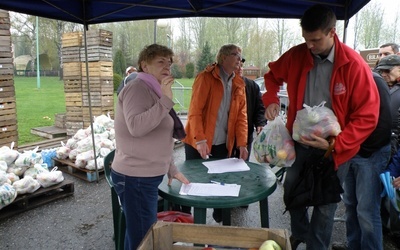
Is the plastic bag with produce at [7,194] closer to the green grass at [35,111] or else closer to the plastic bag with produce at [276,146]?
the plastic bag with produce at [276,146]

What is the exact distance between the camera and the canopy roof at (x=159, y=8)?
9.65 feet

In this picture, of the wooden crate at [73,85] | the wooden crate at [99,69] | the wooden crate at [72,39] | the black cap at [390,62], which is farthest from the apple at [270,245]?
the wooden crate at [72,39]

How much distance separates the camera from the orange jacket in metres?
2.80

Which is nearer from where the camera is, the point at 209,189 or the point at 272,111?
the point at 209,189

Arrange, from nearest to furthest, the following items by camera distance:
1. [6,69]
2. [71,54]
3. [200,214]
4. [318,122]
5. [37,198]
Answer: [318,122] < [200,214] < [37,198] < [6,69] < [71,54]

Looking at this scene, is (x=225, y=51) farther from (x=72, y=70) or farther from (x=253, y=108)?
(x=72, y=70)

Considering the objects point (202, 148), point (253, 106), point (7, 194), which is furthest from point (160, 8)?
point (7, 194)

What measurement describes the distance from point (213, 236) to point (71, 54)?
7.03 meters

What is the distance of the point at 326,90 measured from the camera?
196 cm

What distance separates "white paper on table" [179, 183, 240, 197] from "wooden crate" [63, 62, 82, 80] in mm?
6064

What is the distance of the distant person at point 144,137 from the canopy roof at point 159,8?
61.5 inches

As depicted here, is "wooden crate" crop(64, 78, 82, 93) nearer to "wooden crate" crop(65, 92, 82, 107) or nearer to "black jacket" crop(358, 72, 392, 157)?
"wooden crate" crop(65, 92, 82, 107)

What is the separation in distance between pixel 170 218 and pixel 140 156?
69 cm

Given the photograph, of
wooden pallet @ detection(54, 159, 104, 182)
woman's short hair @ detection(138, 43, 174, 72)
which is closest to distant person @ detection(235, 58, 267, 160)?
woman's short hair @ detection(138, 43, 174, 72)
